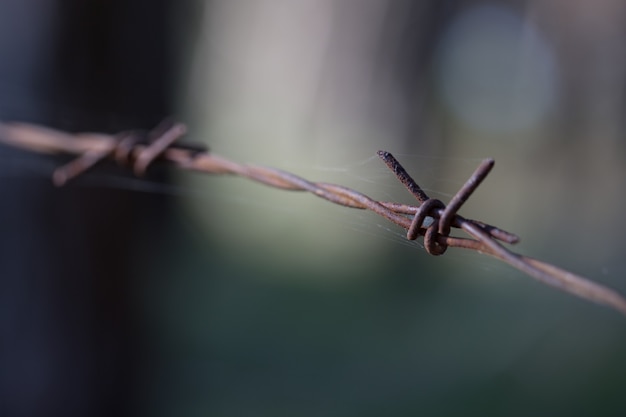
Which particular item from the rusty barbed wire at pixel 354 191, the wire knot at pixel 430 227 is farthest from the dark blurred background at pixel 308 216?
the wire knot at pixel 430 227

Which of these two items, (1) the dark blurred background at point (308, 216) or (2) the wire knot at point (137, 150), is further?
(1) the dark blurred background at point (308, 216)

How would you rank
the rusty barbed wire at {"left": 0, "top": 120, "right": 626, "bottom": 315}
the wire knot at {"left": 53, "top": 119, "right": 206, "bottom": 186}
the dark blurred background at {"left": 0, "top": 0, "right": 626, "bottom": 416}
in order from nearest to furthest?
the rusty barbed wire at {"left": 0, "top": 120, "right": 626, "bottom": 315}, the wire knot at {"left": 53, "top": 119, "right": 206, "bottom": 186}, the dark blurred background at {"left": 0, "top": 0, "right": 626, "bottom": 416}

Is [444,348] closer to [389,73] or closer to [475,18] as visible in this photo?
[389,73]

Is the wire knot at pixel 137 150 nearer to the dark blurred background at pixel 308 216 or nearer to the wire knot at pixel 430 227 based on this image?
the wire knot at pixel 430 227

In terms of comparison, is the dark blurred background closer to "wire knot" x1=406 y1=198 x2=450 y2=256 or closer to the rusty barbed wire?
the rusty barbed wire

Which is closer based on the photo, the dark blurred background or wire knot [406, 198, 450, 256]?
wire knot [406, 198, 450, 256]

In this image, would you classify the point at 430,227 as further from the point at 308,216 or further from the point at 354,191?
the point at 308,216

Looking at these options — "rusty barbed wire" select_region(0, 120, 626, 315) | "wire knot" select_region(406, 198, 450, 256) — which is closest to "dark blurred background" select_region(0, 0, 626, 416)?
"rusty barbed wire" select_region(0, 120, 626, 315)
